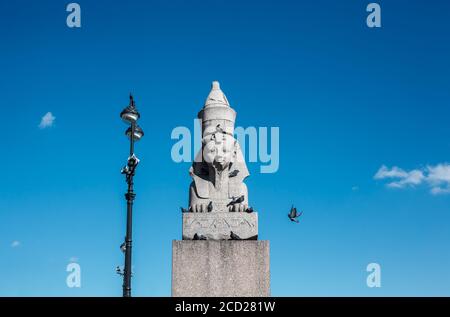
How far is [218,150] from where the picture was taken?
13.0 m

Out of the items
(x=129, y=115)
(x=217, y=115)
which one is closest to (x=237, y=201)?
(x=217, y=115)

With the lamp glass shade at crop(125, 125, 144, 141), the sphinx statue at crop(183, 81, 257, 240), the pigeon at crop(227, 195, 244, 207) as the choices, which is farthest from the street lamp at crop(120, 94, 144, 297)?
the pigeon at crop(227, 195, 244, 207)

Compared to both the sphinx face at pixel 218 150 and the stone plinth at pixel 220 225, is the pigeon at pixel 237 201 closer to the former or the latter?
the stone plinth at pixel 220 225

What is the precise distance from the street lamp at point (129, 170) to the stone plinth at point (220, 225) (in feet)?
4.47

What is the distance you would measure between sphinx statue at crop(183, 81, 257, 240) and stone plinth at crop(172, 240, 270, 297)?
0.35 m

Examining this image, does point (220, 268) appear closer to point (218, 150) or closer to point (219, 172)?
point (219, 172)

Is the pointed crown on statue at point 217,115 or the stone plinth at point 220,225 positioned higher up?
the pointed crown on statue at point 217,115

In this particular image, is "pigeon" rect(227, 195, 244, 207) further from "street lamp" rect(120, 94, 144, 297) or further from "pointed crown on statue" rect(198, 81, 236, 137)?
"street lamp" rect(120, 94, 144, 297)

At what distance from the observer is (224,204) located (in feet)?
42.0

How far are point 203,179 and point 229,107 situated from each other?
1.88 meters

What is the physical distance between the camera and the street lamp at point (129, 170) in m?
12.7

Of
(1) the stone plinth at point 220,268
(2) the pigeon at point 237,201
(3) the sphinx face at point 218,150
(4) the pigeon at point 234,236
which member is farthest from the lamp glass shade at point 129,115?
(4) the pigeon at point 234,236
